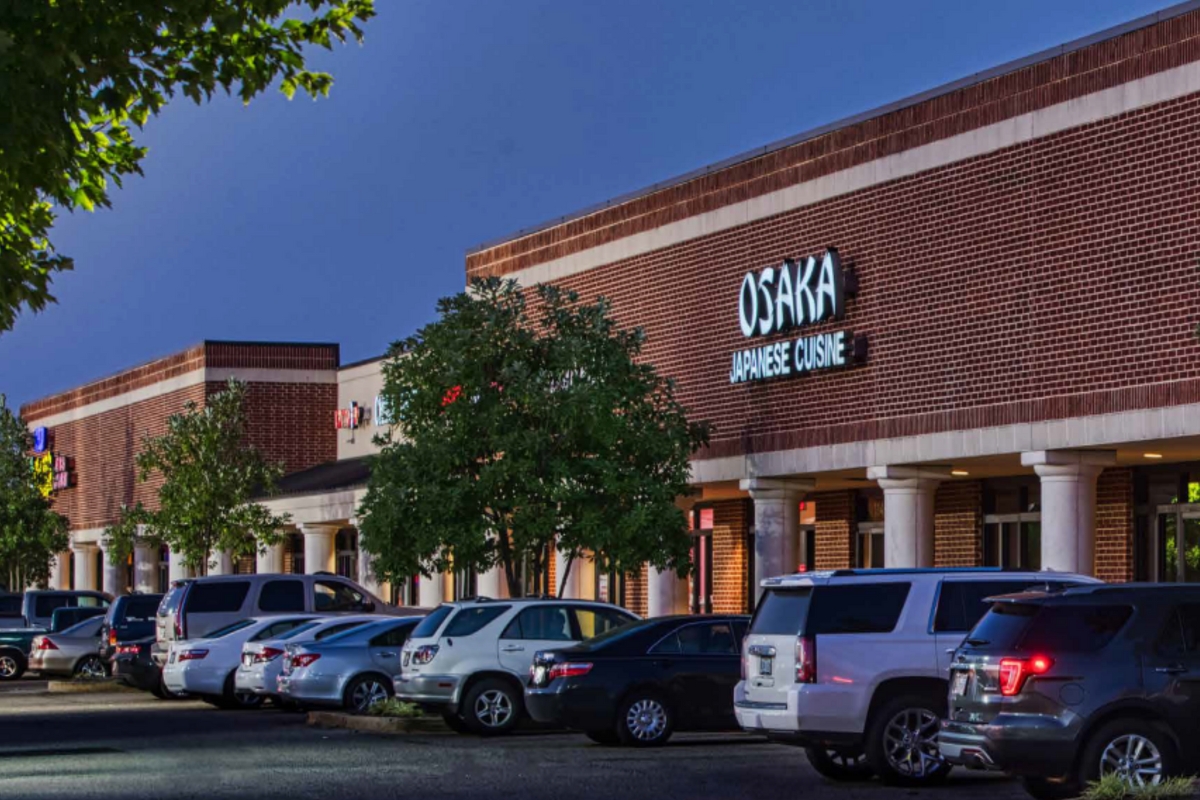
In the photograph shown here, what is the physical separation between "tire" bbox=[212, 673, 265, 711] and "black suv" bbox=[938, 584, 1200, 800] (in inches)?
745

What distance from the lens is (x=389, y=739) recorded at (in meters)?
26.3

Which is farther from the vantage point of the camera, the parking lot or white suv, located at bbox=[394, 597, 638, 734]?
white suv, located at bbox=[394, 597, 638, 734]

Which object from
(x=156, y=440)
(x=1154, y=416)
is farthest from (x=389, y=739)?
(x=156, y=440)

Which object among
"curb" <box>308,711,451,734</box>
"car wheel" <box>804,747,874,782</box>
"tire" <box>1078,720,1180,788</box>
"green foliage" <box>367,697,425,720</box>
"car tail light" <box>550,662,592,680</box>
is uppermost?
"car tail light" <box>550,662,592,680</box>

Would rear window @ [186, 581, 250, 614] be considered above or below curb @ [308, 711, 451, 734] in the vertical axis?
above

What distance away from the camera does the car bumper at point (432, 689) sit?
85.8ft

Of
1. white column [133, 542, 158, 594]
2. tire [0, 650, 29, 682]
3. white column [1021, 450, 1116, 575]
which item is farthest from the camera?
white column [133, 542, 158, 594]

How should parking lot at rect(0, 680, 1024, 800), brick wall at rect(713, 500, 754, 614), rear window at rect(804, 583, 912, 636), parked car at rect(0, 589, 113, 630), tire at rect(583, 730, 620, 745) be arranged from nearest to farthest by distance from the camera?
rear window at rect(804, 583, 912, 636) → parking lot at rect(0, 680, 1024, 800) → tire at rect(583, 730, 620, 745) → brick wall at rect(713, 500, 754, 614) → parked car at rect(0, 589, 113, 630)

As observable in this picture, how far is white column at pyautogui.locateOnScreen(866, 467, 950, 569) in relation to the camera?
35375mm

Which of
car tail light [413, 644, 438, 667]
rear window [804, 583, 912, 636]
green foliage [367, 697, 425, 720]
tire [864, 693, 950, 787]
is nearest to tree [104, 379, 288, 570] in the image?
green foliage [367, 697, 425, 720]

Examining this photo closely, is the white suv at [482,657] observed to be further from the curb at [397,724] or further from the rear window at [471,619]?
the curb at [397,724]

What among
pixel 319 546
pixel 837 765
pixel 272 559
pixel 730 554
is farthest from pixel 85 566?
pixel 837 765

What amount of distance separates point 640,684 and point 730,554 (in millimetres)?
22146

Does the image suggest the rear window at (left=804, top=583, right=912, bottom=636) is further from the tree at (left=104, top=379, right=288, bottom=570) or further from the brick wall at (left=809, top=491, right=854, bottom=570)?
the tree at (left=104, top=379, right=288, bottom=570)
